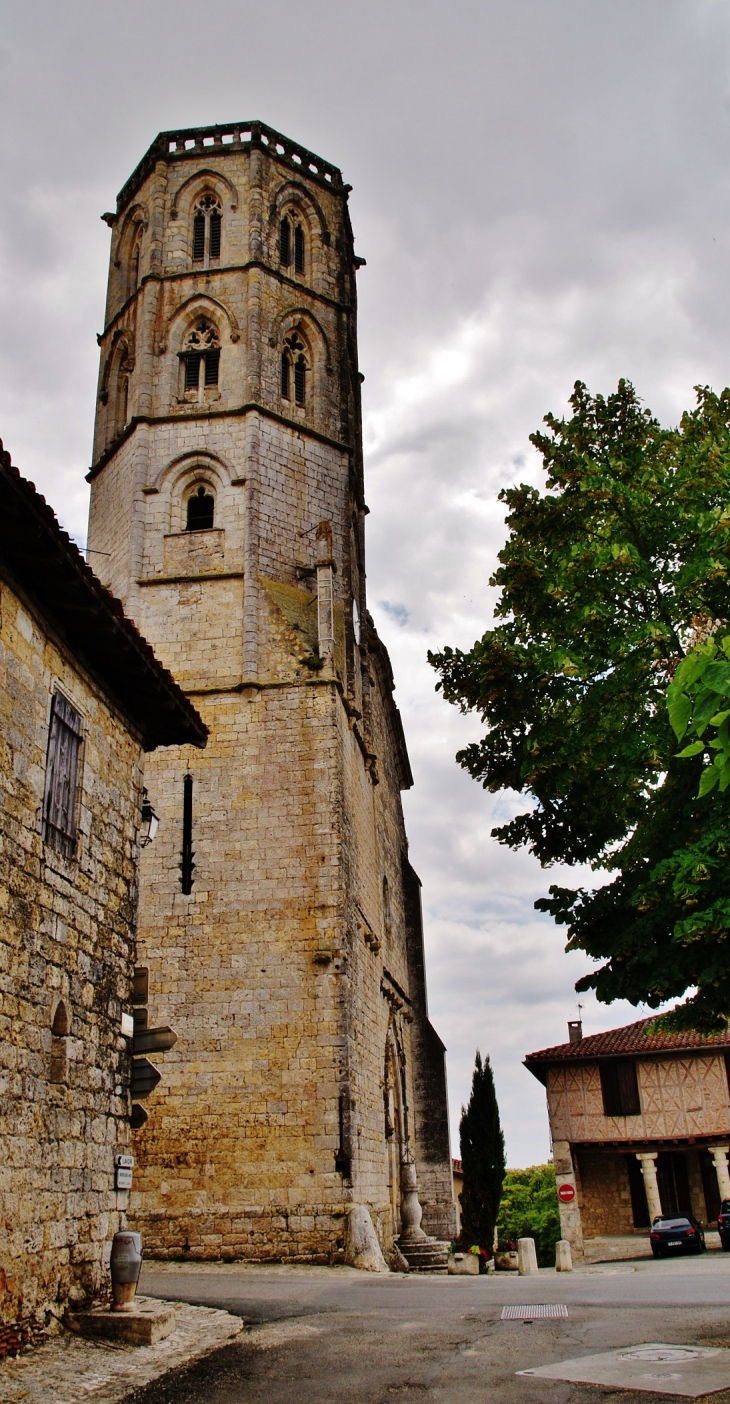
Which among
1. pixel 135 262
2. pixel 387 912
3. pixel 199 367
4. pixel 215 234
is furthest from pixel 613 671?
pixel 135 262

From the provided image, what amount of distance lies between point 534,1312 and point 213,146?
22.0 m

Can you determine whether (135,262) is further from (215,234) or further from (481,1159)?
(481,1159)

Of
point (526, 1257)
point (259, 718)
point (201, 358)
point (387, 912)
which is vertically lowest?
A: point (526, 1257)

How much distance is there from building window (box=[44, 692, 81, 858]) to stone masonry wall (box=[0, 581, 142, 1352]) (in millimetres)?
96

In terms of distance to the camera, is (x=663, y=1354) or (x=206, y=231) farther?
Result: (x=206, y=231)

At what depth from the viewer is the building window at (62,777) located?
7.29m

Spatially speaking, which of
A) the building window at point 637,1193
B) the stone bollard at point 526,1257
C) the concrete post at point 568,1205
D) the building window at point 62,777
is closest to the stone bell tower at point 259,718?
the building window at point 62,777

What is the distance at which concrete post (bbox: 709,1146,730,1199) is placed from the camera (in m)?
23.6

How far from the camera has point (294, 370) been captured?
795 inches

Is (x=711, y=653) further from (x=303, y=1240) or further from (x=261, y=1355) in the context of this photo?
(x=303, y=1240)

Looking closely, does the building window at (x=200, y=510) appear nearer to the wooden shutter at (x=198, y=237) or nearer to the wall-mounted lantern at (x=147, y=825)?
the wooden shutter at (x=198, y=237)

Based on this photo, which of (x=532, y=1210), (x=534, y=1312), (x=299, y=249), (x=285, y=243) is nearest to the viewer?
(x=534, y=1312)

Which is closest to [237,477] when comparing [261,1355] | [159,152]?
[159,152]

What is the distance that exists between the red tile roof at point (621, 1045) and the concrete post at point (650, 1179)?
2346mm
